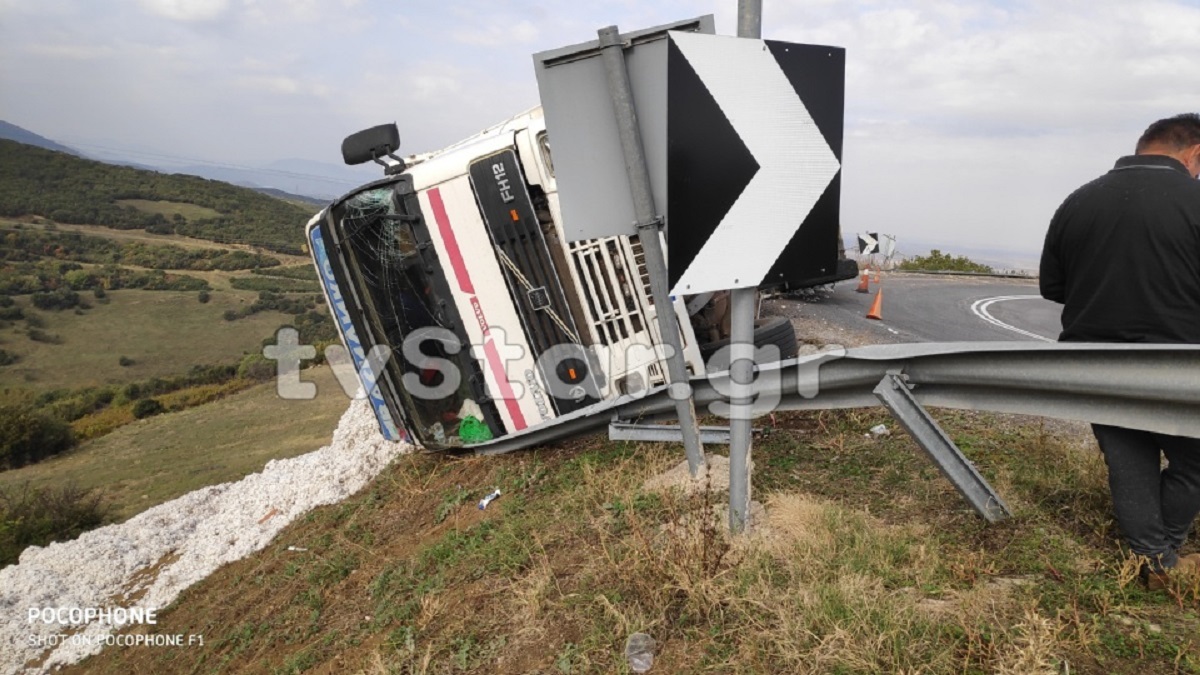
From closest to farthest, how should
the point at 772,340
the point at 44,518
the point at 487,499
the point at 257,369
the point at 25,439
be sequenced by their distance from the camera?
the point at 487,499
the point at 772,340
the point at 44,518
the point at 25,439
the point at 257,369

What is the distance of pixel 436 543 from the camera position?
3.63 meters

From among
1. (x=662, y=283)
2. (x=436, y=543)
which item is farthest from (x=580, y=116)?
(x=436, y=543)

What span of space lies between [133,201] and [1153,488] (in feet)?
359

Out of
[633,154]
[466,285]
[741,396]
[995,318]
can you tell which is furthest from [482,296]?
[995,318]

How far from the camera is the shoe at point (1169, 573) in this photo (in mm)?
2109

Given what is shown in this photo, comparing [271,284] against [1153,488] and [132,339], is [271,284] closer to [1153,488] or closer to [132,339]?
[132,339]

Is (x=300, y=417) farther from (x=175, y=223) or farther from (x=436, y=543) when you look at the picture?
(x=175, y=223)

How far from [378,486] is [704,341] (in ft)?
10.2

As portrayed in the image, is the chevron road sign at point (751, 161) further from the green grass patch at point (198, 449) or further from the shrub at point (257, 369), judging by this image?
the shrub at point (257, 369)

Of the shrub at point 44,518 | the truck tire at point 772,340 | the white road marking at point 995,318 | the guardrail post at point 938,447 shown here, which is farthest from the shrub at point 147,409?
the guardrail post at point 938,447

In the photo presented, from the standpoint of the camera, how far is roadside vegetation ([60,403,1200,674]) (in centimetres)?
191

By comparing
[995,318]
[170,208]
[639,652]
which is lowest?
[995,318]

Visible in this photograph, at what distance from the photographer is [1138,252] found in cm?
222

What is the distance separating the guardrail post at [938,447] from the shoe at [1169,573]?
487 millimetres
